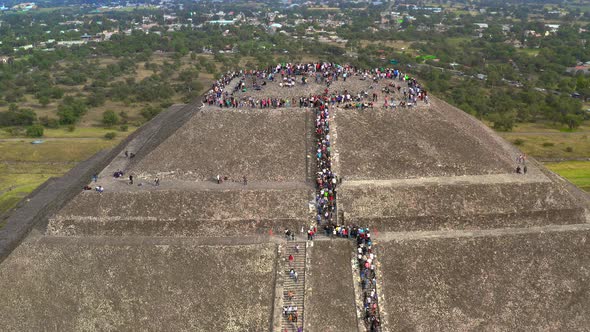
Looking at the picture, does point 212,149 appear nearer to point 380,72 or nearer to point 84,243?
point 84,243

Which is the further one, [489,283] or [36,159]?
[36,159]

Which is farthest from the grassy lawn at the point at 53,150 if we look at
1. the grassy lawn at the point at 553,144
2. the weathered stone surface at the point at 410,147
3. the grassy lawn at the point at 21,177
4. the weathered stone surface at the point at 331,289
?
the grassy lawn at the point at 553,144

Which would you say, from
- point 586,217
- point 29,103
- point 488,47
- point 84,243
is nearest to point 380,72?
point 586,217

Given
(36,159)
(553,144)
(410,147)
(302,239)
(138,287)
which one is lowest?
(36,159)

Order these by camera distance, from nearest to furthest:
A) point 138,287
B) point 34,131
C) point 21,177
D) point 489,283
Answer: point 489,283, point 138,287, point 21,177, point 34,131

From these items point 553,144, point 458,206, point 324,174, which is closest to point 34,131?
point 324,174

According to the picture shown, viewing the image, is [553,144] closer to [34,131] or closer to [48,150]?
[48,150]
